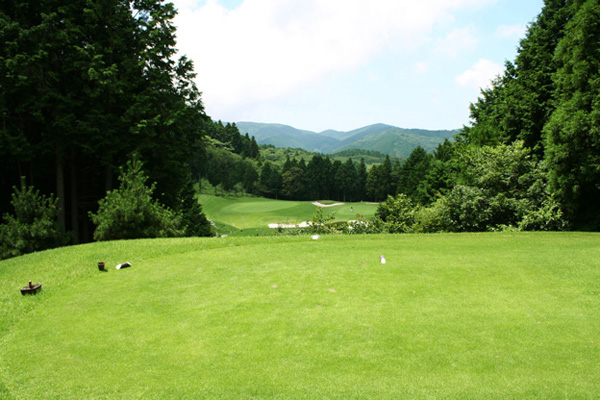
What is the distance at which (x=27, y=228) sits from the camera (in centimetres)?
1384

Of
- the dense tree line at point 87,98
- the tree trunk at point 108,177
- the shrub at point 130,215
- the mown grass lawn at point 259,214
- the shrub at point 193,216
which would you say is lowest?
the mown grass lawn at point 259,214

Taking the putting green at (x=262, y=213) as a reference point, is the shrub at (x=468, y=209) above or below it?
above

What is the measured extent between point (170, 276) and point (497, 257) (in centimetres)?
833

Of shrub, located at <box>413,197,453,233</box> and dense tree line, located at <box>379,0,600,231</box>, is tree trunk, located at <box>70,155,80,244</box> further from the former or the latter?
shrub, located at <box>413,197,453,233</box>

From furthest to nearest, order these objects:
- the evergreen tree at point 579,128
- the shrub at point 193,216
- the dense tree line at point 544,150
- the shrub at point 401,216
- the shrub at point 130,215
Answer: the shrub at point 193,216 → the shrub at point 401,216 → the dense tree line at point 544,150 → the evergreen tree at point 579,128 → the shrub at point 130,215

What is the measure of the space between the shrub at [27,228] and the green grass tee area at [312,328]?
4695 mm

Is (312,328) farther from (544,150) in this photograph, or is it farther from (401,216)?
(401,216)

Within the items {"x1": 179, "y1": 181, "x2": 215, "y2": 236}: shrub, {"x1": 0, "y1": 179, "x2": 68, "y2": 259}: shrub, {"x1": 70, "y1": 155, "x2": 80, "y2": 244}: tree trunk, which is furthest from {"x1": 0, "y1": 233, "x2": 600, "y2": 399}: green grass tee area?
{"x1": 179, "y1": 181, "x2": 215, "y2": 236}: shrub

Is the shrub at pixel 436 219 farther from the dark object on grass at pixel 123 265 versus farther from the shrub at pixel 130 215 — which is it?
the dark object on grass at pixel 123 265

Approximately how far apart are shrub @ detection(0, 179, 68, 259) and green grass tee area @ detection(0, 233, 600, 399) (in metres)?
4.70

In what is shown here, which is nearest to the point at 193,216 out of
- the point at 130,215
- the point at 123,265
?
the point at 130,215

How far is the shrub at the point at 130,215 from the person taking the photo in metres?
14.0

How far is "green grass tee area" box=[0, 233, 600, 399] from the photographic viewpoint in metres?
4.14

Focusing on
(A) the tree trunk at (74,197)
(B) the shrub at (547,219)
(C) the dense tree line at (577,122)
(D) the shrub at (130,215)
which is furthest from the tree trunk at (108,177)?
(C) the dense tree line at (577,122)
